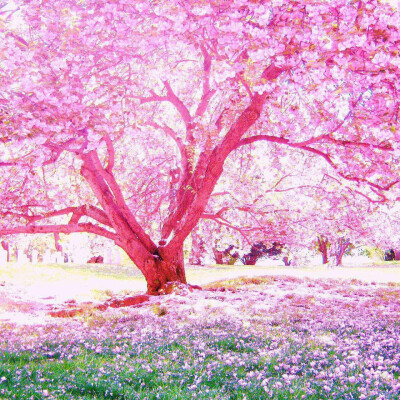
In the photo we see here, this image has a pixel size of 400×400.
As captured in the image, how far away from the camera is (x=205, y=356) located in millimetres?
7195

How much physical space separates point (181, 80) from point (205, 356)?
15.7m

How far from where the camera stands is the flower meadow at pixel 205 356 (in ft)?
18.4

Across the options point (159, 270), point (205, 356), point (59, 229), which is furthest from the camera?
point (59, 229)

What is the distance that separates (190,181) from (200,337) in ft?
31.6

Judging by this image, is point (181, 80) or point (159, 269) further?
point (181, 80)

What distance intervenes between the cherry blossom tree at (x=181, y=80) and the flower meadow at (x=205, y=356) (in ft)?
15.9

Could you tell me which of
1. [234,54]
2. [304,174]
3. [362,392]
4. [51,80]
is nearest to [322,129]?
[304,174]

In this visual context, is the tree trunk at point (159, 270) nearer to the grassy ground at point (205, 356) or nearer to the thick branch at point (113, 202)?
the thick branch at point (113, 202)

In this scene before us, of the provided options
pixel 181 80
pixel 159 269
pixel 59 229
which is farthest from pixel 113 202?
pixel 181 80

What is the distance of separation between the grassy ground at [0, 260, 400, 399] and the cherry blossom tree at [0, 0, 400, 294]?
4937mm

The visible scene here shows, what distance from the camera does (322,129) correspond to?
17.1 meters

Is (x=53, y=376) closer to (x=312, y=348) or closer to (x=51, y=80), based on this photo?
(x=312, y=348)

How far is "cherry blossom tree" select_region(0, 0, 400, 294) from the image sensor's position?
1017 centimetres

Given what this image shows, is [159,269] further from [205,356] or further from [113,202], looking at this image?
[205,356]
